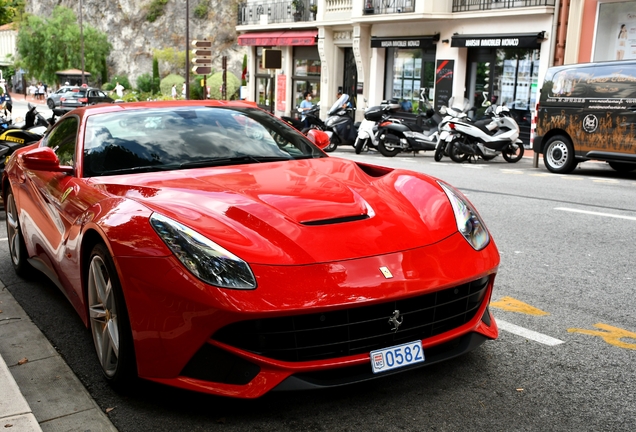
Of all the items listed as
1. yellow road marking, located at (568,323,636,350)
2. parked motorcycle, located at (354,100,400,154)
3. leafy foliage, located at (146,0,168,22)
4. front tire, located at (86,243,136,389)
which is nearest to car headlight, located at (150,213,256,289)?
front tire, located at (86,243,136,389)

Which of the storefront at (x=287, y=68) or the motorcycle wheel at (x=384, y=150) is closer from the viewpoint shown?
the motorcycle wheel at (x=384, y=150)

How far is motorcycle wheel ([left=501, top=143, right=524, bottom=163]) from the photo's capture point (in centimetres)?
1759

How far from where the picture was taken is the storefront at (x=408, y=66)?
29.1 metres

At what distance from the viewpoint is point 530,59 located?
24.4 meters

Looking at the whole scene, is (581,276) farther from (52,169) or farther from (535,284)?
(52,169)

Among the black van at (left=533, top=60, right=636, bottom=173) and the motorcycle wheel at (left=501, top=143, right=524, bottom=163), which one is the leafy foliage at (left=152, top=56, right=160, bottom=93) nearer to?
the motorcycle wheel at (left=501, top=143, right=524, bottom=163)

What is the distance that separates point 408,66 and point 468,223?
2750cm

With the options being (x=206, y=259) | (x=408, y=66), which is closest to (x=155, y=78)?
(x=408, y=66)

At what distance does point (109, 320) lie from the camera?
354cm

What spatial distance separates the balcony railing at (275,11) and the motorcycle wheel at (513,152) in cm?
2072

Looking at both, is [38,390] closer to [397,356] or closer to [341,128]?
[397,356]

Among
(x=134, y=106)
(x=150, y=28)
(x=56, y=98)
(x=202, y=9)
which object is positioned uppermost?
(x=202, y=9)

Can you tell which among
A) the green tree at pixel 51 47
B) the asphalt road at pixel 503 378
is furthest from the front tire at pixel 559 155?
the green tree at pixel 51 47

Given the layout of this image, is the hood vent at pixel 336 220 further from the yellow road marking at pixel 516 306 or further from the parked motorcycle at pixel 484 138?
the parked motorcycle at pixel 484 138
